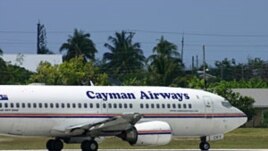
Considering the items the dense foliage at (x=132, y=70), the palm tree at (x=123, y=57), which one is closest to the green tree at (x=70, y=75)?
the dense foliage at (x=132, y=70)

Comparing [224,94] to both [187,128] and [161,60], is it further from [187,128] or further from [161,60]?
[187,128]

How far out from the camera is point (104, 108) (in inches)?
1599

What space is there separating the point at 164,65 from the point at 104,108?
5797 cm

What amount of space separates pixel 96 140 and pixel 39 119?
11.3ft

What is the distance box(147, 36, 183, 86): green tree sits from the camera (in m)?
96.1

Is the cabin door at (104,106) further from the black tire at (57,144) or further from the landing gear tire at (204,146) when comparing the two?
the landing gear tire at (204,146)

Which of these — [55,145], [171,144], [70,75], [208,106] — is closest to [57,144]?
[55,145]

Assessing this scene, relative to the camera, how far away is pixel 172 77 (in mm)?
96688

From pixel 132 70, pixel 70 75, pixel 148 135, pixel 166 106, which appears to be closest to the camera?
pixel 148 135

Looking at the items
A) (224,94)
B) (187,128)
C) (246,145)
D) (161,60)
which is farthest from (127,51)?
(187,128)

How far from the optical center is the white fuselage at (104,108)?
38.9m

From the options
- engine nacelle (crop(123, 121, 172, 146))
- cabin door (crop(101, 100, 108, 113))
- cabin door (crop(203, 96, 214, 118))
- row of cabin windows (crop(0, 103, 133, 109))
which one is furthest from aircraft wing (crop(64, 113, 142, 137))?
cabin door (crop(203, 96, 214, 118))

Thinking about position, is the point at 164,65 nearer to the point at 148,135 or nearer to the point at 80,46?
the point at 80,46

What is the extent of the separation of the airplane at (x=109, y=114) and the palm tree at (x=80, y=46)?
8413 centimetres
